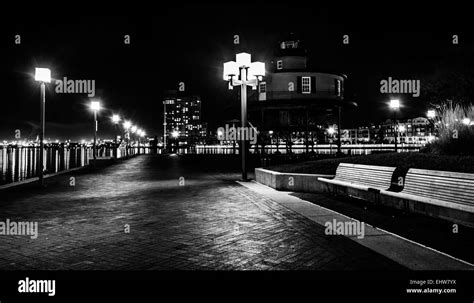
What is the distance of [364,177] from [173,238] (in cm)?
608

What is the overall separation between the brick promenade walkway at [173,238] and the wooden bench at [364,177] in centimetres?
229

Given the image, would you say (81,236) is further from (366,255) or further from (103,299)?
(366,255)

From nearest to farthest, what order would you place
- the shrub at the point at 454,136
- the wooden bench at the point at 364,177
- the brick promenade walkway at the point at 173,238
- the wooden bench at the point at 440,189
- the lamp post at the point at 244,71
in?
1. the brick promenade walkway at the point at 173,238
2. the wooden bench at the point at 440,189
3. the wooden bench at the point at 364,177
4. the shrub at the point at 454,136
5. the lamp post at the point at 244,71

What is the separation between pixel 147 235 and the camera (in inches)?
247

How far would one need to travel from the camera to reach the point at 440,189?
6.94 meters

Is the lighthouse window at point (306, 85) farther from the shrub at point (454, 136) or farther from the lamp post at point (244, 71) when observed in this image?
the shrub at point (454, 136)

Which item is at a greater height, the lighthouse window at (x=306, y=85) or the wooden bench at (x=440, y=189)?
the lighthouse window at (x=306, y=85)

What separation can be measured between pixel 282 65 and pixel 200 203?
30.4 m

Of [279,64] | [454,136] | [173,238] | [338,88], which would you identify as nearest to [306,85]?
[338,88]

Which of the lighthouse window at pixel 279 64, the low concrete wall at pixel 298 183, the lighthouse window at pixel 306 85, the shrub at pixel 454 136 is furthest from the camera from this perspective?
the lighthouse window at pixel 279 64

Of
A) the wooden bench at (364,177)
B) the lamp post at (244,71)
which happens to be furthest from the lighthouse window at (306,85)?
the wooden bench at (364,177)

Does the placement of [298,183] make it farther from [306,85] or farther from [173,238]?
[306,85]

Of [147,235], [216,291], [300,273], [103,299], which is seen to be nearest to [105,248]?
[147,235]

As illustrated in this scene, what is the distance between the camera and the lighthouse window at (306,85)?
34.1 metres
